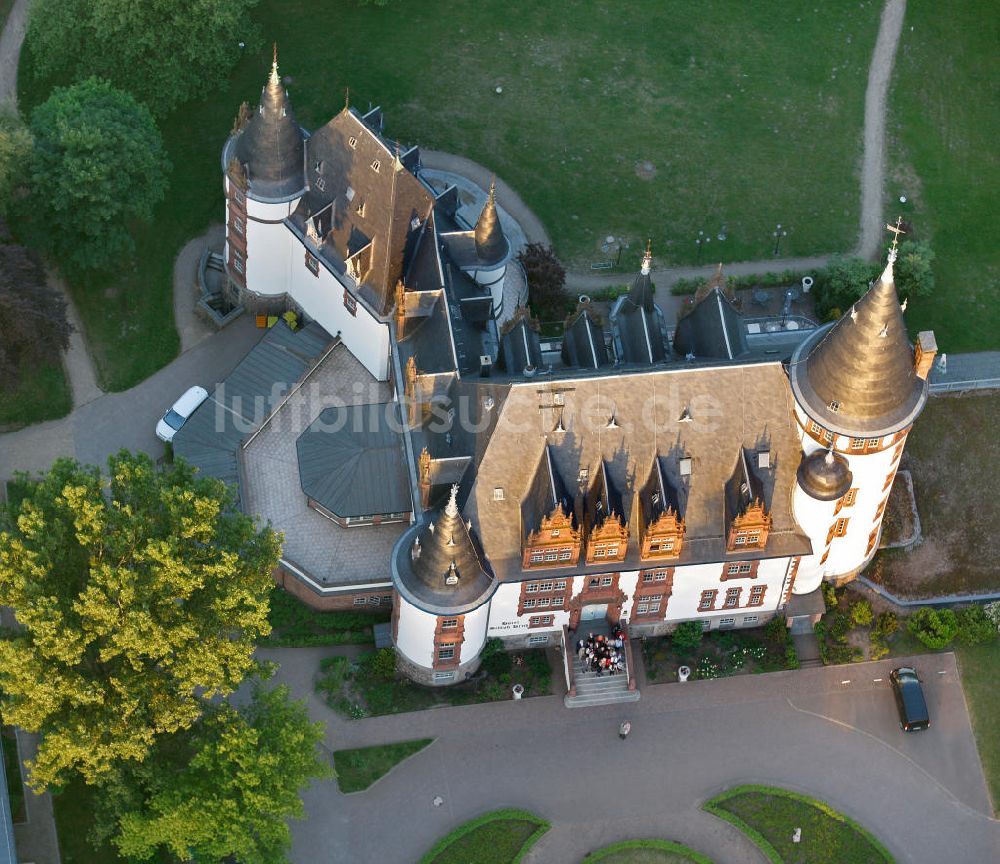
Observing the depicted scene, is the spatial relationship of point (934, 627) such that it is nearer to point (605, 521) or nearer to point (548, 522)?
point (605, 521)

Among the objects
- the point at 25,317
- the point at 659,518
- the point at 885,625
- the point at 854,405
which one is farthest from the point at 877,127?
the point at 25,317

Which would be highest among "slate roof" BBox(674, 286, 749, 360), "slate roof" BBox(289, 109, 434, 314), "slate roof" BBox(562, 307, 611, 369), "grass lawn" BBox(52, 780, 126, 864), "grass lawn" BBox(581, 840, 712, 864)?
"slate roof" BBox(289, 109, 434, 314)

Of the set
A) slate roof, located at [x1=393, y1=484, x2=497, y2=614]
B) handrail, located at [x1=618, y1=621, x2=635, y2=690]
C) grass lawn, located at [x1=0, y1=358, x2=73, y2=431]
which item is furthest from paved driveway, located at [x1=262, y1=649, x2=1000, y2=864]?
grass lawn, located at [x1=0, y1=358, x2=73, y2=431]

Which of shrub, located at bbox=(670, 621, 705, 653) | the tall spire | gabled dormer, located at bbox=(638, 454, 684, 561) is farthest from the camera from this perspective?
shrub, located at bbox=(670, 621, 705, 653)

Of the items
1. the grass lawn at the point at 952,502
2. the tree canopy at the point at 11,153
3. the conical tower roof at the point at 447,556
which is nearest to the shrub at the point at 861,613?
the grass lawn at the point at 952,502

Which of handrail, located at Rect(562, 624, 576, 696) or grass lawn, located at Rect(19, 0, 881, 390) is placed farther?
grass lawn, located at Rect(19, 0, 881, 390)

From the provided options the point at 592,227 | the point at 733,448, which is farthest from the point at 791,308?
the point at 733,448

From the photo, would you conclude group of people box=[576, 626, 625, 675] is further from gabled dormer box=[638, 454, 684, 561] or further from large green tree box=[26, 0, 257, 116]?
large green tree box=[26, 0, 257, 116]

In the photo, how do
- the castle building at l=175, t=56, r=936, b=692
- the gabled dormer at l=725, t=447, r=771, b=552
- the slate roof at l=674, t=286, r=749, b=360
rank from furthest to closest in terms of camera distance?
the slate roof at l=674, t=286, r=749, b=360 → the gabled dormer at l=725, t=447, r=771, b=552 → the castle building at l=175, t=56, r=936, b=692
